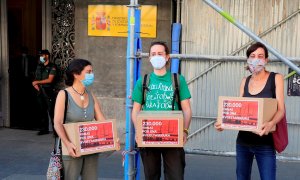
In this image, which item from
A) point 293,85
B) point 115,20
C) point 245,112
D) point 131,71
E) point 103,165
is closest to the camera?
point 245,112

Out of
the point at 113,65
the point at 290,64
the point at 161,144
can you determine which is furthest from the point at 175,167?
the point at 113,65

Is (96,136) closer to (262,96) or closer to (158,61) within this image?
(158,61)

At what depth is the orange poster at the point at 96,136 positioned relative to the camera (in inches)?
149

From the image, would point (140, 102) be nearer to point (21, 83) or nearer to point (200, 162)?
point (200, 162)

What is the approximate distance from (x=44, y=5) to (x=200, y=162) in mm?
4505

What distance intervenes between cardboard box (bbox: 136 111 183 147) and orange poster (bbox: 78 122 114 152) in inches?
11.1

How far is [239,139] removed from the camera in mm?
3928

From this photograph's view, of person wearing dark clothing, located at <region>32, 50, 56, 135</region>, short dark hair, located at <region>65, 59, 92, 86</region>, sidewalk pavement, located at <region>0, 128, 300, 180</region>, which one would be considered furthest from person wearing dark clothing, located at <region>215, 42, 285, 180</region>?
person wearing dark clothing, located at <region>32, 50, 56, 135</region>

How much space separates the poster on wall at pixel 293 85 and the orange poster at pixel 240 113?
3430mm

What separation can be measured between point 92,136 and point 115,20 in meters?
4.20

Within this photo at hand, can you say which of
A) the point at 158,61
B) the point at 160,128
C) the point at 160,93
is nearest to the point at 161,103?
the point at 160,93

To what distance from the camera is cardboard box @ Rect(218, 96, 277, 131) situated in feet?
11.8

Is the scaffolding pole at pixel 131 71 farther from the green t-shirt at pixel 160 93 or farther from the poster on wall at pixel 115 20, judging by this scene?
the poster on wall at pixel 115 20

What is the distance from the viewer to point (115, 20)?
7.66 meters
